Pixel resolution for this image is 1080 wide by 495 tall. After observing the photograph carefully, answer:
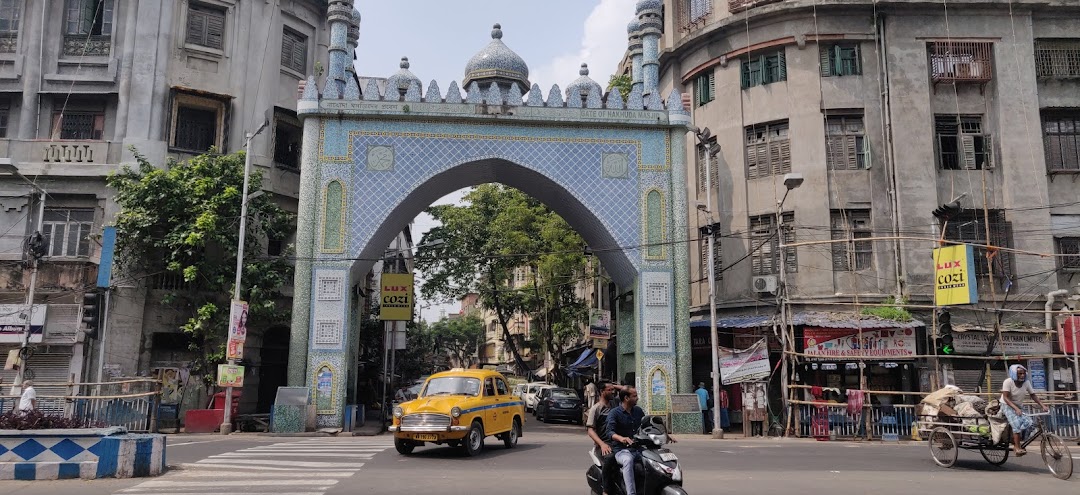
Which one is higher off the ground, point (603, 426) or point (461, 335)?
point (461, 335)

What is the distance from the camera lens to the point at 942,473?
37.0 feet

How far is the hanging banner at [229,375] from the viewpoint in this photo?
758 inches

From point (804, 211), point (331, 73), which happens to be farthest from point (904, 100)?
point (331, 73)

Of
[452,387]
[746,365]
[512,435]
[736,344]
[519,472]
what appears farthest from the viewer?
[736,344]

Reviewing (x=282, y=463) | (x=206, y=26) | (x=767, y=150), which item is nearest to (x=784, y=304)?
A: (x=767, y=150)

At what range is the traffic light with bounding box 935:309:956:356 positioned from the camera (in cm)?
2016

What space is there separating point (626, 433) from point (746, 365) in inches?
530

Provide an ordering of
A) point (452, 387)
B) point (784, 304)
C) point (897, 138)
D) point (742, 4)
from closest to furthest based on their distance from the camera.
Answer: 1. point (452, 387)
2. point (784, 304)
3. point (897, 138)
4. point (742, 4)

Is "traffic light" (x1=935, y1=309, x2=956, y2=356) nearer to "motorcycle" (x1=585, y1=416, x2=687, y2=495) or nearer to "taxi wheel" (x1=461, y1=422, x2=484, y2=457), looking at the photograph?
"taxi wheel" (x1=461, y1=422, x2=484, y2=457)

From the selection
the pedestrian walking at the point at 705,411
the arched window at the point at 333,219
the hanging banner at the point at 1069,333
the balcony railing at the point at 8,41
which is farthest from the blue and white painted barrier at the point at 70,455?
the hanging banner at the point at 1069,333

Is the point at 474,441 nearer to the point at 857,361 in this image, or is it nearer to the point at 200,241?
the point at 200,241

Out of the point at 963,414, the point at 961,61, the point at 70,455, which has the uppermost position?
the point at 961,61

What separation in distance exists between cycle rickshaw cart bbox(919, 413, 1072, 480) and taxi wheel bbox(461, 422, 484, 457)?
7384mm

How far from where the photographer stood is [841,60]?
2420 cm
